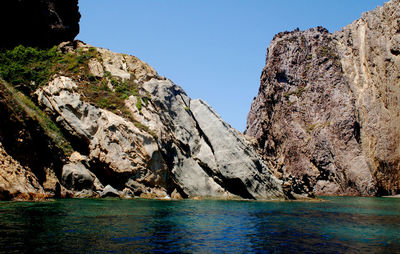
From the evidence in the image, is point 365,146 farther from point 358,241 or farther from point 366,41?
point 358,241

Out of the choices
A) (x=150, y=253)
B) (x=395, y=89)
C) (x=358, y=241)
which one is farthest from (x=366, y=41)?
(x=150, y=253)

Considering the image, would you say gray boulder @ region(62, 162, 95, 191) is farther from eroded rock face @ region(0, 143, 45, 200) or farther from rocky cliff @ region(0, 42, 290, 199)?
eroded rock face @ region(0, 143, 45, 200)

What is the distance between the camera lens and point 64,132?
36688 millimetres

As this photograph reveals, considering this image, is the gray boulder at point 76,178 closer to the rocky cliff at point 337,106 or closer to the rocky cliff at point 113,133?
the rocky cliff at point 113,133

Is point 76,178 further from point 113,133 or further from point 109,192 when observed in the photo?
point 113,133

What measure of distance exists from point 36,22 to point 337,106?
83.2 meters

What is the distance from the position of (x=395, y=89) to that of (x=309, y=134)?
90.6ft

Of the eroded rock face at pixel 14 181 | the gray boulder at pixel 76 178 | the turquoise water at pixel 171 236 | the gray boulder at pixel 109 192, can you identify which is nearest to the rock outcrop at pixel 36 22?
the gray boulder at pixel 76 178

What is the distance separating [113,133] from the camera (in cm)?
3662

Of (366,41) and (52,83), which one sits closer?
(52,83)

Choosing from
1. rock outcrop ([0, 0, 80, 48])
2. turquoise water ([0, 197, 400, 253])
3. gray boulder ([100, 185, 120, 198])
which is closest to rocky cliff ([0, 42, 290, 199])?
gray boulder ([100, 185, 120, 198])

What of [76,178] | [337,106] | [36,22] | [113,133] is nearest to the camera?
[76,178]

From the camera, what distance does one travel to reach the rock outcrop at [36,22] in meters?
46.2

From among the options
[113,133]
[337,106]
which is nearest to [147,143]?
[113,133]
